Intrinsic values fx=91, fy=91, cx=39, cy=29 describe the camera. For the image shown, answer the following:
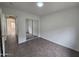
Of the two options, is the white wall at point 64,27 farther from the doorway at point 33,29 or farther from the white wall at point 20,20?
the white wall at point 20,20

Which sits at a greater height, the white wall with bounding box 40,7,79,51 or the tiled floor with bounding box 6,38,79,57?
the white wall with bounding box 40,7,79,51

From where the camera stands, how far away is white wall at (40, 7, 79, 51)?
432cm

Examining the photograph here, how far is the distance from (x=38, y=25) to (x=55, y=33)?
263 centimetres

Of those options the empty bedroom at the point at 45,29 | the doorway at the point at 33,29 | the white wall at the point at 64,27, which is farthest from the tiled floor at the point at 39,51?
the doorway at the point at 33,29

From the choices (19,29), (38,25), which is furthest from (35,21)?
(19,29)

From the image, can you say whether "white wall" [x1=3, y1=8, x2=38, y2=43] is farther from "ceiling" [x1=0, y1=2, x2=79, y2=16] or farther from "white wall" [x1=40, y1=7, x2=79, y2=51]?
"white wall" [x1=40, y1=7, x2=79, y2=51]

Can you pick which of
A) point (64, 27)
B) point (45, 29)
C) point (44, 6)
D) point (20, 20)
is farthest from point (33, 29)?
point (44, 6)

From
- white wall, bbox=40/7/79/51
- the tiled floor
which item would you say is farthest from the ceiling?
the tiled floor

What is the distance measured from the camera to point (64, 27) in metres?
4.98

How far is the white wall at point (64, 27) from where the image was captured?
14.2ft

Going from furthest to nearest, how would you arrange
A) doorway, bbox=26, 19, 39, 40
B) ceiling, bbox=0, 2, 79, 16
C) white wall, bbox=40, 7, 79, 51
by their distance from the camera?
doorway, bbox=26, 19, 39, 40
white wall, bbox=40, 7, 79, 51
ceiling, bbox=0, 2, 79, 16

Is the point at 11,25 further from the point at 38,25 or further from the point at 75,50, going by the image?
the point at 75,50

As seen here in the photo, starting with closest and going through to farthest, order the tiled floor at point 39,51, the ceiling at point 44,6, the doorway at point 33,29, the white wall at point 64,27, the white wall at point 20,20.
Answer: the ceiling at point 44,6
the tiled floor at point 39,51
the white wall at point 64,27
the white wall at point 20,20
the doorway at point 33,29

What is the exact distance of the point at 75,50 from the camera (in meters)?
4.38
